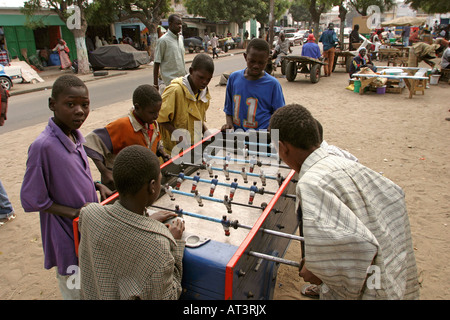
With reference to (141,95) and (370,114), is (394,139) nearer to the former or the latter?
(370,114)

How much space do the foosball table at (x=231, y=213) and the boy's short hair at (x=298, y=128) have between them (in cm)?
57

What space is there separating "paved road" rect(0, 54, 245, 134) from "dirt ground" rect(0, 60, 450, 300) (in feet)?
2.76

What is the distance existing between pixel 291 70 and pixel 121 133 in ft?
38.9

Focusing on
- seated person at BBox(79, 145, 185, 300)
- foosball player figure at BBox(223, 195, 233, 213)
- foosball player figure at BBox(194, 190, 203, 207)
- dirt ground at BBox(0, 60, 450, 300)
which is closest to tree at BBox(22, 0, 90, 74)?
dirt ground at BBox(0, 60, 450, 300)

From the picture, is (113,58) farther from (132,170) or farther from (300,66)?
(132,170)

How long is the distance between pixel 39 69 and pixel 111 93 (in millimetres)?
9814

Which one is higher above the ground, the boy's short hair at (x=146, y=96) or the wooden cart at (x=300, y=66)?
the boy's short hair at (x=146, y=96)

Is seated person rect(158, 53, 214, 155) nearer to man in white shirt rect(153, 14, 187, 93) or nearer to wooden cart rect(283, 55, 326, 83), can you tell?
man in white shirt rect(153, 14, 187, 93)

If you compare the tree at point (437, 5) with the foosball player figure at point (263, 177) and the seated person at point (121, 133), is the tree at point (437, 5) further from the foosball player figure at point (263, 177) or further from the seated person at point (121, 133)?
the seated person at point (121, 133)

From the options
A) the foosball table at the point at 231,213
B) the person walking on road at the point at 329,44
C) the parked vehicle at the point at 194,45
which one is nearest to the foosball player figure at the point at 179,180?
the foosball table at the point at 231,213

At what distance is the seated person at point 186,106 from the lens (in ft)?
11.6

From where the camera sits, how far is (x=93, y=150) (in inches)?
106

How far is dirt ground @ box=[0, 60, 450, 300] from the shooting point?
11.0 ft
